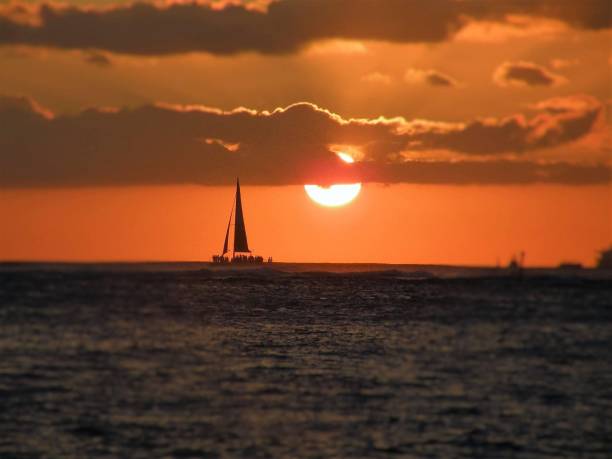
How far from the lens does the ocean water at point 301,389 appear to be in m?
41.8

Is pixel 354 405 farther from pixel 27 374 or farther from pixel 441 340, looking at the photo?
pixel 441 340

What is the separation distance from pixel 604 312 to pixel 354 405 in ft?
348

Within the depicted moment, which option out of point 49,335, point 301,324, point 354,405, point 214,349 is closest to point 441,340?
point 301,324

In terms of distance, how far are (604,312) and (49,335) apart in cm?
8064

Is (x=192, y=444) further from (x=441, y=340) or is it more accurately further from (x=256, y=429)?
(x=441, y=340)

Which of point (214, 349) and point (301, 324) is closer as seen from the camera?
point (214, 349)

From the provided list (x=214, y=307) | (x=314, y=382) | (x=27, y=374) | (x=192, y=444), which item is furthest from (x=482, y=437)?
(x=214, y=307)

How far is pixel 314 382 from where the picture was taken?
57844mm

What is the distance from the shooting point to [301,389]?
180 feet

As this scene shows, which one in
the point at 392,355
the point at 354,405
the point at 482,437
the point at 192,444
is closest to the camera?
the point at 192,444

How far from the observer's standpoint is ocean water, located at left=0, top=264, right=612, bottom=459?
41750 mm

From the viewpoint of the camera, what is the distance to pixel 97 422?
151 ft

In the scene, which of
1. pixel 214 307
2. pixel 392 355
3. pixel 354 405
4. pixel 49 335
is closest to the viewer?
pixel 354 405

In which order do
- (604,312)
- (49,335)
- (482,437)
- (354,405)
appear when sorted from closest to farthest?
(482,437), (354,405), (49,335), (604,312)
